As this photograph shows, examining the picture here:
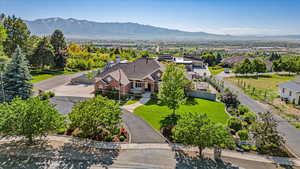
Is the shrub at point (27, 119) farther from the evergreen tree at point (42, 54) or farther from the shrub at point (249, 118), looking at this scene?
the evergreen tree at point (42, 54)

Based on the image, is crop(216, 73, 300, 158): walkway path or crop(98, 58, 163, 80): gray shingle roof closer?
crop(216, 73, 300, 158): walkway path

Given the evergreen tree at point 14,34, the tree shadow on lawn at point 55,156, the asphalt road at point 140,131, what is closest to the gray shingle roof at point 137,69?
the asphalt road at point 140,131

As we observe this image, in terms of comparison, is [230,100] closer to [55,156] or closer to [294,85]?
[294,85]

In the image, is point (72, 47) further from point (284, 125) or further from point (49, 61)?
point (284, 125)

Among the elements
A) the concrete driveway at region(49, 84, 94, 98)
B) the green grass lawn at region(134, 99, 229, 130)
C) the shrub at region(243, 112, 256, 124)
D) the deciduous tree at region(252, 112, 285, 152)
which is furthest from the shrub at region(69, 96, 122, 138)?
the concrete driveway at region(49, 84, 94, 98)

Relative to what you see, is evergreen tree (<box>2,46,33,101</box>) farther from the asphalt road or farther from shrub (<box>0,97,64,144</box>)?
the asphalt road

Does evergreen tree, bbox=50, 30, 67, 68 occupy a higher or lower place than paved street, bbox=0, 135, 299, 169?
higher

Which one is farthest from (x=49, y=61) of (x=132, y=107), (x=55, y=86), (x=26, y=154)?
(x=26, y=154)
